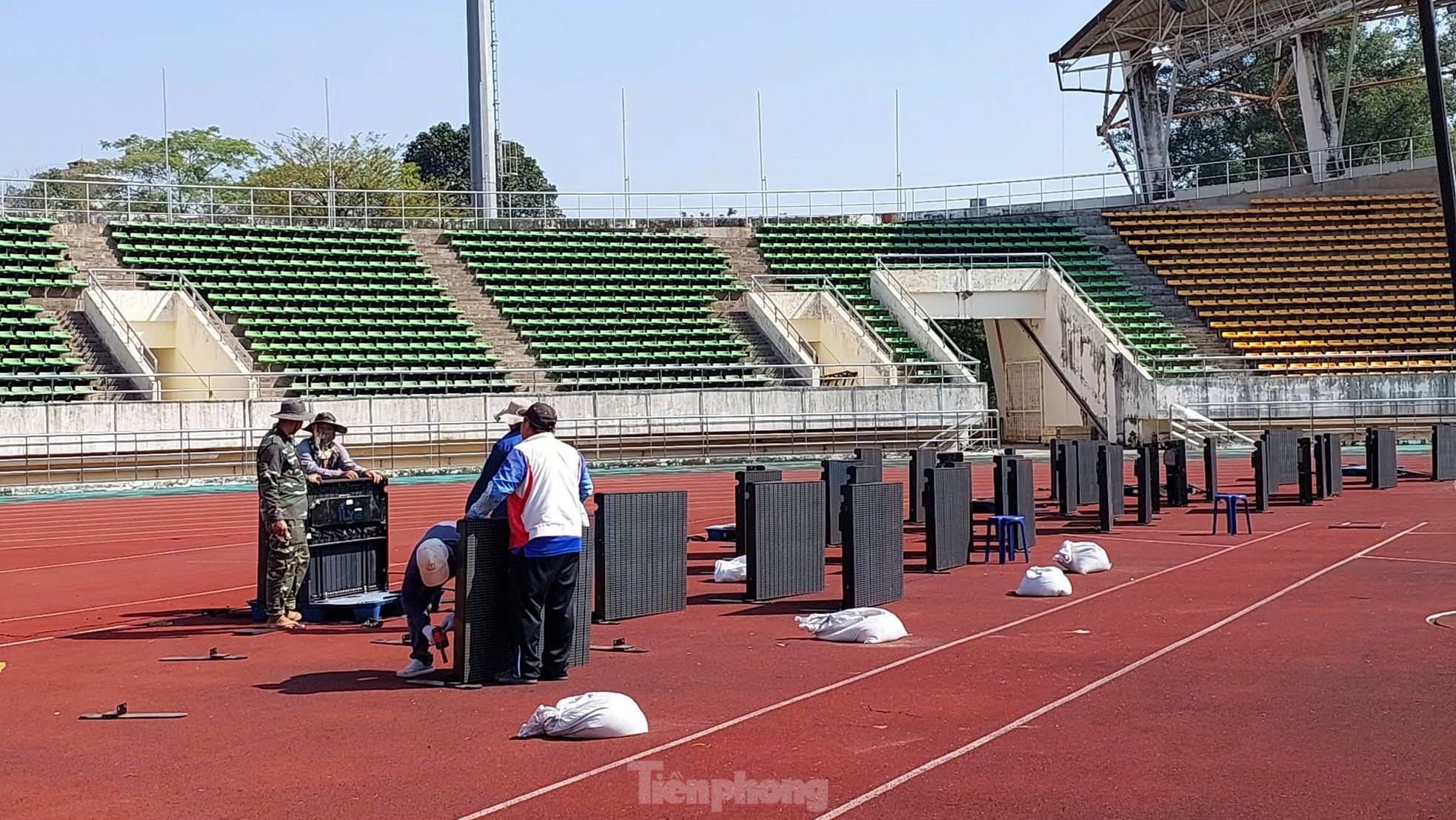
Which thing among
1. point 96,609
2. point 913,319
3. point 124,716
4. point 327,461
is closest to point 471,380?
point 913,319

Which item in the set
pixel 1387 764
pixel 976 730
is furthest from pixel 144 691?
pixel 1387 764

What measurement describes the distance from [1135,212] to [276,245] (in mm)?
25400

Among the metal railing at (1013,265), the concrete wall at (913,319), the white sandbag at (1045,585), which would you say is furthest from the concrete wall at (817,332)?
the white sandbag at (1045,585)

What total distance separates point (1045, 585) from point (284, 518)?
5828 millimetres

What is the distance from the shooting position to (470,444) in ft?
102

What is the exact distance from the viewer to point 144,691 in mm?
8531

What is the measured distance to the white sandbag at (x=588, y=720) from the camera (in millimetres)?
7055

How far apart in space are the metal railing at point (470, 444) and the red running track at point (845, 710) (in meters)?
15.4

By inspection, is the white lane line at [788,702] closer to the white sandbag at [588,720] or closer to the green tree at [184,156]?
the white sandbag at [588,720]

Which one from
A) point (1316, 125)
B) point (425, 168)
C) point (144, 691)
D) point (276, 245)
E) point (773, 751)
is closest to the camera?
point (773, 751)

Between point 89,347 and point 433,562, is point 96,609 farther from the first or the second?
point 89,347

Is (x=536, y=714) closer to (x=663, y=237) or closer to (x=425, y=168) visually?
(x=663, y=237)

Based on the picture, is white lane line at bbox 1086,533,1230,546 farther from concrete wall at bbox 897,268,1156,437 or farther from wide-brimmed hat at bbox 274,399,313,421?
concrete wall at bbox 897,268,1156,437

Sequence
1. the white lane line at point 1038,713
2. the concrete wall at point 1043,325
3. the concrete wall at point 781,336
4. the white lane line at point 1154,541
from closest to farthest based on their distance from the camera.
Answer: the white lane line at point 1038,713 < the white lane line at point 1154,541 < the concrete wall at point 781,336 < the concrete wall at point 1043,325
